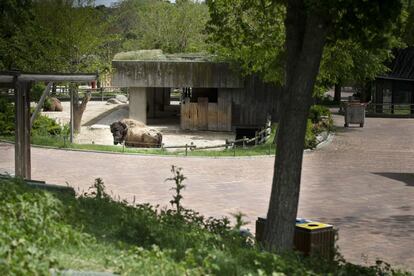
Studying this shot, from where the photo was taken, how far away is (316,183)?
19.5 metres

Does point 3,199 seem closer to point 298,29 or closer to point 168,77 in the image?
point 298,29

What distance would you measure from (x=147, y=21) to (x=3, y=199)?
5549 cm

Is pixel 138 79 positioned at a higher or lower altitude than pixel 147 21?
lower

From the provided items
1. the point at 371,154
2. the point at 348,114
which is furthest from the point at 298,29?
the point at 348,114

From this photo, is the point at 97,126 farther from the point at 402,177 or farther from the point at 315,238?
the point at 315,238

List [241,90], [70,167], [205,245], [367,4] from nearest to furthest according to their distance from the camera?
[205,245] → [367,4] → [70,167] → [241,90]

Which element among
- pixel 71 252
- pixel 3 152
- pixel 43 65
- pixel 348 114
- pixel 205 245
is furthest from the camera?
pixel 348 114

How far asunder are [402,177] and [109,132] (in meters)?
19.3

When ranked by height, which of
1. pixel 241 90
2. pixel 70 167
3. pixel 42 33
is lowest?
pixel 70 167

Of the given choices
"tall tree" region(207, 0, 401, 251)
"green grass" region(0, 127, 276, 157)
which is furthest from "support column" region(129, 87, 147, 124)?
"tall tree" region(207, 0, 401, 251)

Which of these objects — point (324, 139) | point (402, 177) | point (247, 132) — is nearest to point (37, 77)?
point (402, 177)

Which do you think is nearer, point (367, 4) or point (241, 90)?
point (367, 4)

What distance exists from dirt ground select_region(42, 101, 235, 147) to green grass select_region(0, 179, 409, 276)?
72.7 feet

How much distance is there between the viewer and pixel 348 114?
34.8 m
